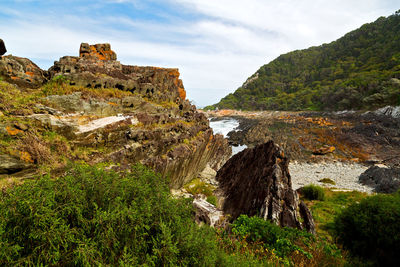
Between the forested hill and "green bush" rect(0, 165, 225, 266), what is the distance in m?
79.9

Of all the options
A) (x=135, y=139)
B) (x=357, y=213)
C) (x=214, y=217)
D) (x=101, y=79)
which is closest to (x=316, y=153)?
(x=357, y=213)

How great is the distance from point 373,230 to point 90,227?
10.2 m

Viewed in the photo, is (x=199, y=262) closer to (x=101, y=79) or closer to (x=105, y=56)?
(x=101, y=79)

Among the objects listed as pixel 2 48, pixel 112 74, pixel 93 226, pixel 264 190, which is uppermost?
pixel 2 48

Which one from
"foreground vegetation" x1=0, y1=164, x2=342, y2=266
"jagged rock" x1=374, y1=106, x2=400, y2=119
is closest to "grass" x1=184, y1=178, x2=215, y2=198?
"foreground vegetation" x1=0, y1=164, x2=342, y2=266

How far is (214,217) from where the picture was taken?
1013 centimetres

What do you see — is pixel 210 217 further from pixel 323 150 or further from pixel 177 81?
pixel 323 150

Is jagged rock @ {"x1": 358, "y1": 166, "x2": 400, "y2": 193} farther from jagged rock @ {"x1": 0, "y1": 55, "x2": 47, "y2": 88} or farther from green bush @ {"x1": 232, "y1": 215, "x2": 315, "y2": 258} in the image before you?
jagged rock @ {"x1": 0, "y1": 55, "x2": 47, "y2": 88}

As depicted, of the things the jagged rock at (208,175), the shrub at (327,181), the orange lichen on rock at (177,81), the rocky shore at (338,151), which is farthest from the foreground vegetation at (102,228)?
the orange lichen on rock at (177,81)

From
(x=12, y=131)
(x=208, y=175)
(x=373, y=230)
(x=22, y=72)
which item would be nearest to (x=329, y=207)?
(x=373, y=230)

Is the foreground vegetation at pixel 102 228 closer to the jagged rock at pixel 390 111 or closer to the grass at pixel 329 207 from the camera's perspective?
the grass at pixel 329 207

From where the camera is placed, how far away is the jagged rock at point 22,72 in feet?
40.3

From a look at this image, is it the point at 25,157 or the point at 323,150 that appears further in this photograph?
the point at 323,150

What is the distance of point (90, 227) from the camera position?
121 inches
